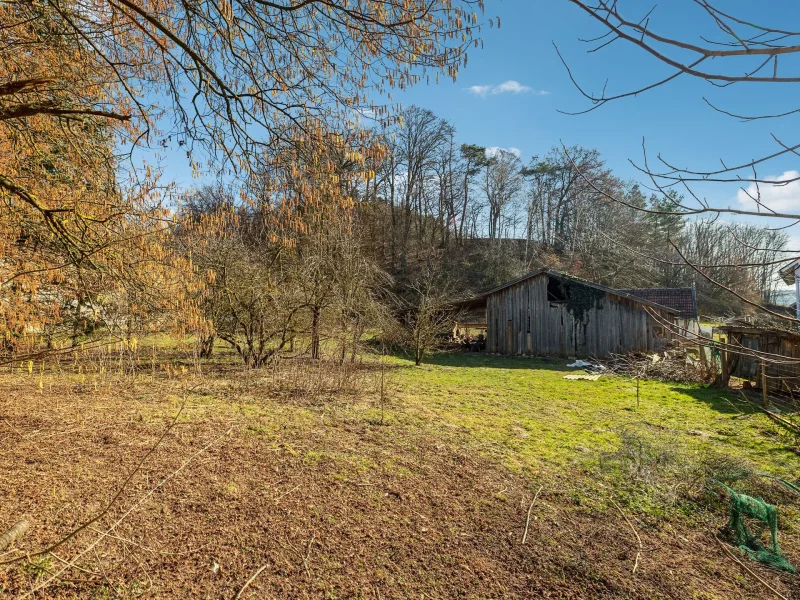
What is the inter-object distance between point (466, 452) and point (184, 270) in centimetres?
482

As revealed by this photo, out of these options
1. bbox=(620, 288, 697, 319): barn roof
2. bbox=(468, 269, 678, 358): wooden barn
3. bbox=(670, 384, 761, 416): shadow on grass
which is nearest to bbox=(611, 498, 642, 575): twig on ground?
bbox=(670, 384, 761, 416): shadow on grass

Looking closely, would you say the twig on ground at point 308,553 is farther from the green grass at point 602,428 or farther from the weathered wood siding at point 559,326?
the weathered wood siding at point 559,326

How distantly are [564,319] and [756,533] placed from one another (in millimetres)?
15567

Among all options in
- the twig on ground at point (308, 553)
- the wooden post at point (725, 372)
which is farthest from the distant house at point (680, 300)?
the twig on ground at point (308, 553)

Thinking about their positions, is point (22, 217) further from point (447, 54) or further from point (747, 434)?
point (747, 434)

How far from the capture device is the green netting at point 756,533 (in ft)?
10.1

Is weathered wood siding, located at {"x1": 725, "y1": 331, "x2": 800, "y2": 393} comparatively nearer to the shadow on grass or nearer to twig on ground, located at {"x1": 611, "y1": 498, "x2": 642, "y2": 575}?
the shadow on grass

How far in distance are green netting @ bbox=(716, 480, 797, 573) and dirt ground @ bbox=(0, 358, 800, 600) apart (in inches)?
5.6

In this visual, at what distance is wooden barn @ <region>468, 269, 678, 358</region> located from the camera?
17016 millimetres

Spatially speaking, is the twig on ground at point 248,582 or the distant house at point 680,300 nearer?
the twig on ground at point 248,582

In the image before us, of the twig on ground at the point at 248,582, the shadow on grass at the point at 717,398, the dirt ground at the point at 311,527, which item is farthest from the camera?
the shadow on grass at the point at 717,398

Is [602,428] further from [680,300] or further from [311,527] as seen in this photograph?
[680,300]

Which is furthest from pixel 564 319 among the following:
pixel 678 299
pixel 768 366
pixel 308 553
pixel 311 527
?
pixel 308 553

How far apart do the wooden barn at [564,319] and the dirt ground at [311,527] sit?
571 inches
